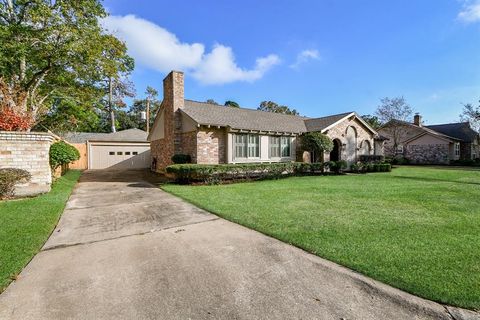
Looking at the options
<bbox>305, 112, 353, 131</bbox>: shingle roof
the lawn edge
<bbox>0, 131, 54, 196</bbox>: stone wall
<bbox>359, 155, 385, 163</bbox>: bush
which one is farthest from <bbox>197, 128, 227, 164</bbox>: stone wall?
<bbox>359, 155, 385, 163</bbox>: bush

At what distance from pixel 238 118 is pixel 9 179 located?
461 inches

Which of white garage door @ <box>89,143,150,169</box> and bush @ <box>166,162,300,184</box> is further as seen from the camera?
white garage door @ <box>89,143,150,169</box>

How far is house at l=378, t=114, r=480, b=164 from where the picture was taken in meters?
29.5

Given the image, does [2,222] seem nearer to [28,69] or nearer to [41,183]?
[41,183]

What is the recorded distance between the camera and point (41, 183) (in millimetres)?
9445

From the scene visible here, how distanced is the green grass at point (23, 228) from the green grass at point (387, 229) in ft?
12.3

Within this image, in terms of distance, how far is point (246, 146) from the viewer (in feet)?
49.1

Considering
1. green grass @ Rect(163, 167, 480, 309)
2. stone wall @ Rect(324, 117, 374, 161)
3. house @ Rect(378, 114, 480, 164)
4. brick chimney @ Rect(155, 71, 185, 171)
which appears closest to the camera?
green grass @ Rect(163, 167, 480, 309)

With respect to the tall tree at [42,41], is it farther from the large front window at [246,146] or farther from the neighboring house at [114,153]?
the large front window at [246,146]

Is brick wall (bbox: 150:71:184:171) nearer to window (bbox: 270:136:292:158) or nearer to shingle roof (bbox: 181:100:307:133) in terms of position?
shingle roof (bbox: 181:100:307:133)

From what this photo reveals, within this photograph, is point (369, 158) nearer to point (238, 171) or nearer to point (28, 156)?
point (238, 171)

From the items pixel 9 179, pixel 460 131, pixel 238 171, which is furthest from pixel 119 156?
pixel 460 131

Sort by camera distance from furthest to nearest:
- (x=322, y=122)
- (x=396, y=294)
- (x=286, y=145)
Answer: (x=322, y=122), (x=286, y=145), (x=396, y=294)

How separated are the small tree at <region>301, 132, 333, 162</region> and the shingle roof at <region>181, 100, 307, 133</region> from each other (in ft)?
3.34
